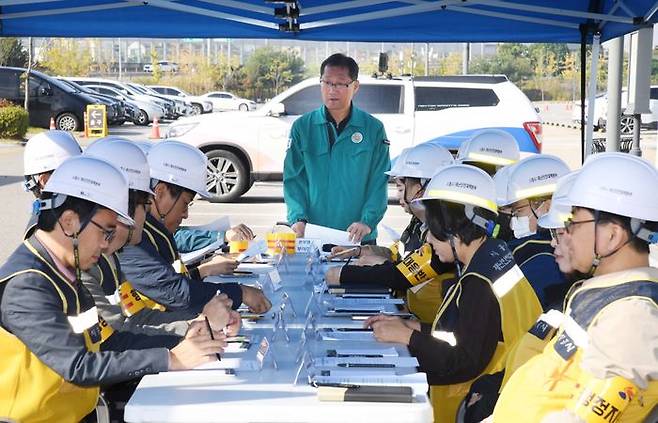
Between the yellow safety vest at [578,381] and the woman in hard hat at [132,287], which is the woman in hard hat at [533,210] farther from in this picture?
the woman in hard hat at [132,287]

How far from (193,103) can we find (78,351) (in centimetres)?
4149

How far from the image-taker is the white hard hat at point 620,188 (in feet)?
9.00

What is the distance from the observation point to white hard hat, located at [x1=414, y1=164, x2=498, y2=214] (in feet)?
11.6

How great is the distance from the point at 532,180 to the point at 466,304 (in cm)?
118

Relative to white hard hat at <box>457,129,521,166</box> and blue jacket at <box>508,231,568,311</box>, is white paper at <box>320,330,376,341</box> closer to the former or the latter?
blue jacket at <box>508,231,568,311</box>

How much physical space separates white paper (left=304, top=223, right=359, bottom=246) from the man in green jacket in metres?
0.28

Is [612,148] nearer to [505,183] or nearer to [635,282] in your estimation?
[505,183]

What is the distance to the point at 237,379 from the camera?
9.40 feet

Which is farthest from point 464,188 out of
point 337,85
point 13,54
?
point 13,54

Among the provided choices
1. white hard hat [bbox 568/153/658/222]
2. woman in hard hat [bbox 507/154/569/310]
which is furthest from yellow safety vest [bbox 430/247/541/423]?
white hard hat [bbox 568/153/658/222]

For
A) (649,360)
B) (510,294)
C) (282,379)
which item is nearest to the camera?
(649,360)

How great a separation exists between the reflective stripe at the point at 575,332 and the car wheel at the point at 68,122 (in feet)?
88.4

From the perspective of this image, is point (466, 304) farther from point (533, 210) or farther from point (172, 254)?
point (172, 254)

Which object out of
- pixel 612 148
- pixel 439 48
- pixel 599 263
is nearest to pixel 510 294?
pixel 599 263
